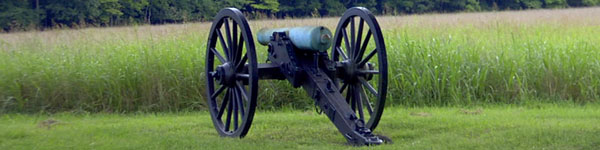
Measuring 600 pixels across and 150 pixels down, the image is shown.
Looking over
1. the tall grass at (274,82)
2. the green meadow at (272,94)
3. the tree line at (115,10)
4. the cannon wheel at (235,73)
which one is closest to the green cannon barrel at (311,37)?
the cannon wheel at (235,73)

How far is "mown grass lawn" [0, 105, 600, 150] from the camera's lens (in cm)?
→ 689

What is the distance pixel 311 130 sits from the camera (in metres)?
7.96

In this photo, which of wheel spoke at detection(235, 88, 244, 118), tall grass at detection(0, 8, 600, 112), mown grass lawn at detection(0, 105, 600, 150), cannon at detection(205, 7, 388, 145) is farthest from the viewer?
tall grass at detection(0, 8, 600, 112)

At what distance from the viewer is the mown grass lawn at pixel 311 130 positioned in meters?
6.89

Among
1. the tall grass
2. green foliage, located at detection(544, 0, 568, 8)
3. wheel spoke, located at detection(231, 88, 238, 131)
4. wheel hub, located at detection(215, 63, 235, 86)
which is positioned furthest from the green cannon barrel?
green foliage, located at detection(544, 0, 568, 8)

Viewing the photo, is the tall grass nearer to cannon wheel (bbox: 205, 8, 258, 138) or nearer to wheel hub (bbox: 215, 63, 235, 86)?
cannon wheel (bbox: 205, 8, 258, 138)

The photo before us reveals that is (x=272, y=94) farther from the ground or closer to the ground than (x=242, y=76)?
closer to the ground

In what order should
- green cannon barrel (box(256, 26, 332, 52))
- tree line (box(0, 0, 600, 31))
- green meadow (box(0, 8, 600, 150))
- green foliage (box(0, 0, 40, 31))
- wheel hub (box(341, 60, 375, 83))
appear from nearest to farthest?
green cannon barrel (box(256, 26, 332, 52)), wheel hub (box(341, 60, 375, 83)), green meadow (box(0, 8, 600, 150)), tree line (box(0, 0, 600, 31)), green foliage (box(0, 0, 40, 31))

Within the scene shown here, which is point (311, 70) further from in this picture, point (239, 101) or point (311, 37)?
point (239, 101)

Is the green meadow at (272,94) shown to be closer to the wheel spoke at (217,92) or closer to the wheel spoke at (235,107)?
the wheel spoke at (235,107)

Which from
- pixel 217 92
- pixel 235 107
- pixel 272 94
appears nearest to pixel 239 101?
pixel 235 107

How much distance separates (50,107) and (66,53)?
1248 millimetres

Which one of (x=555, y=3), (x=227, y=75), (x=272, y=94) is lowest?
(x=555, y=3)

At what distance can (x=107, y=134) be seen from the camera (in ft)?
25.7
